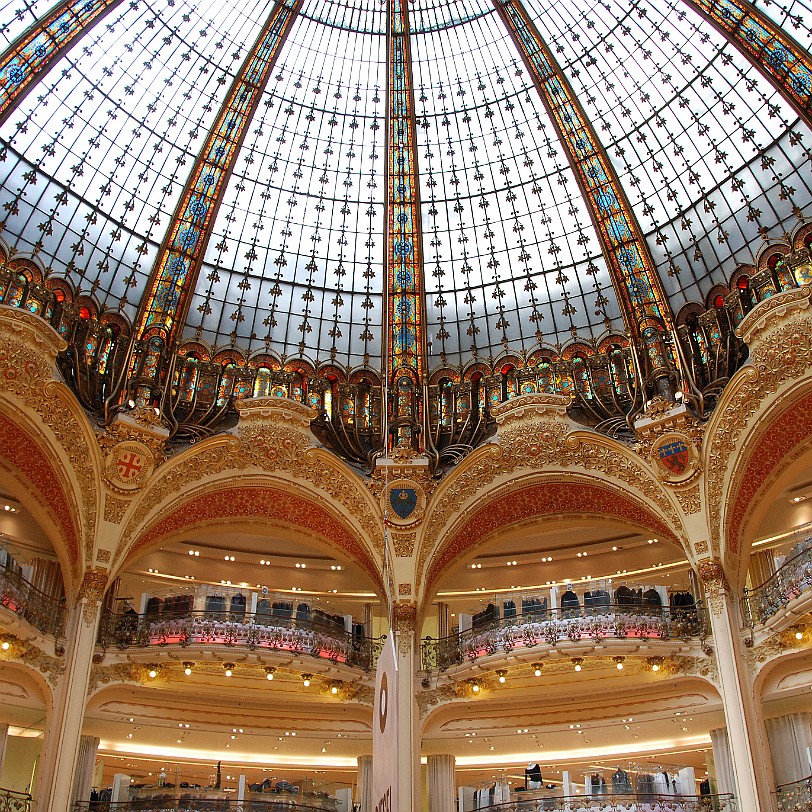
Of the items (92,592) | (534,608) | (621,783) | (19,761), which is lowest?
(621,783)

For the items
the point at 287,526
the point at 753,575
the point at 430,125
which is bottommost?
the point at 753,575

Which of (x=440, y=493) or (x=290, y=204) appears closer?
(x=440, y=493)

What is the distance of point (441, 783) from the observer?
2512 cm

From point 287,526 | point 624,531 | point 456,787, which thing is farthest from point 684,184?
point 456,787

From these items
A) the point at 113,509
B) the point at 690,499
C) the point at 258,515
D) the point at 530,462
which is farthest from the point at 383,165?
the point at 690,499

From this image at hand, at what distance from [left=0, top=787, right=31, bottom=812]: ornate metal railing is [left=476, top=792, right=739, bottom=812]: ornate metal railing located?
1211 centimetres

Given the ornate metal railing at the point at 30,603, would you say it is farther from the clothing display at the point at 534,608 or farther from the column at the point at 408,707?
the clothing display at the point at 534,608

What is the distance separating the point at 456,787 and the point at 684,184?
65.6 feet

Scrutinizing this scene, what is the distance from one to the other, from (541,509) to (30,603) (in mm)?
14942

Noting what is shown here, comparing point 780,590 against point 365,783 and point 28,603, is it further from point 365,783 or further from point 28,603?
point 28,603

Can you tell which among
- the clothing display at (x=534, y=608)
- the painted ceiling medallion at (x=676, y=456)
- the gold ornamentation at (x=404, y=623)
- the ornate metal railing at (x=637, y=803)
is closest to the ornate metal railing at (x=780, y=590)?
the painted ceiling medallion at (x=676, y=456)

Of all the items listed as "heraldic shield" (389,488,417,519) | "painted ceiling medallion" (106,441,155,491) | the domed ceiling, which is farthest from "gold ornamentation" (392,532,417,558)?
"painted ceiling medallion" (106,441,155,491)

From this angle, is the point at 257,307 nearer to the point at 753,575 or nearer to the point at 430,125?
the point at 430,125

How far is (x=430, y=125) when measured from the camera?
90.3 feet
